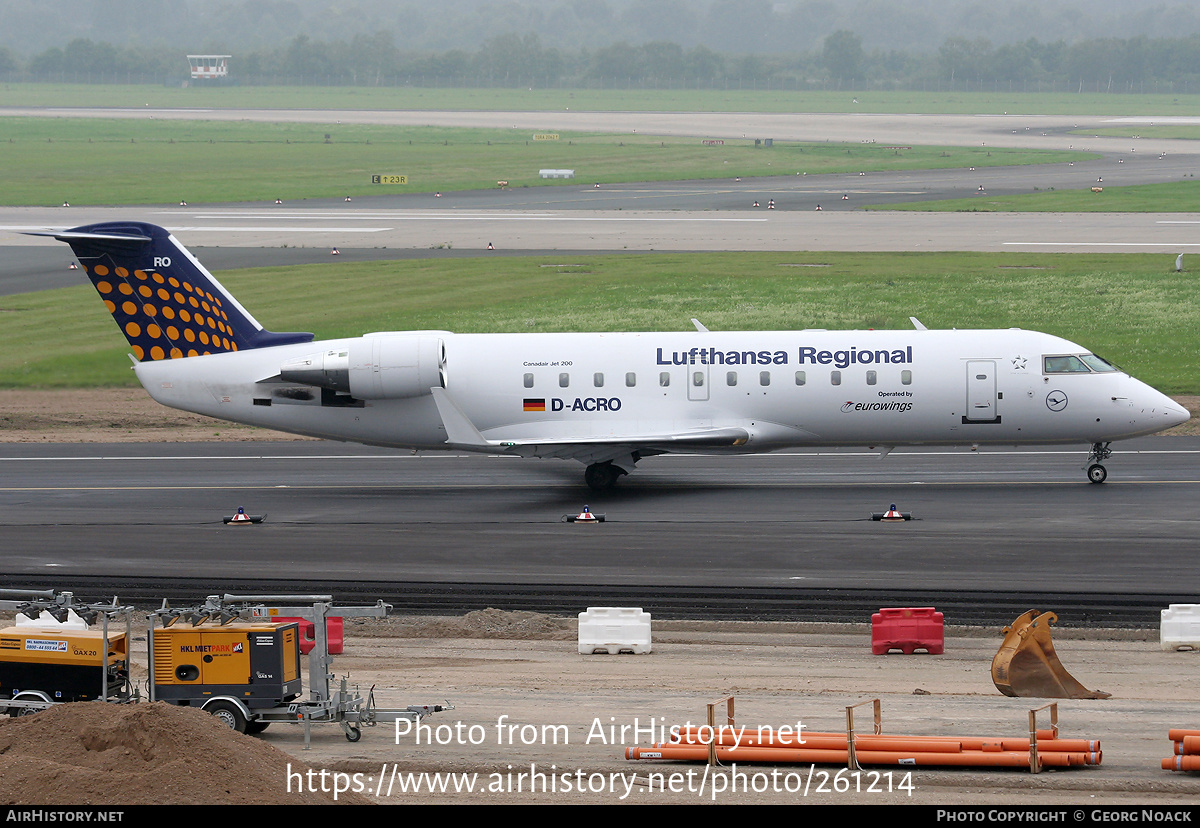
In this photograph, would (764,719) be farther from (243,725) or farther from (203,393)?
(203,393)

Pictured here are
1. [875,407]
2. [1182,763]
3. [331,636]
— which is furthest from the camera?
[875,407]

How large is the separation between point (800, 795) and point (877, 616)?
700 cm

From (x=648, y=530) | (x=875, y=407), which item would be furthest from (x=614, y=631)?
(x=875, y=407)

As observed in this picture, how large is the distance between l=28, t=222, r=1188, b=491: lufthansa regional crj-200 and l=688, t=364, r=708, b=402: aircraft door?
0.16 ft

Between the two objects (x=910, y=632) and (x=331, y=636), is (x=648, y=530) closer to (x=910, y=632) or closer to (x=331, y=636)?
(x=331, y=636)

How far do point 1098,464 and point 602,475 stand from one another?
11880 mm

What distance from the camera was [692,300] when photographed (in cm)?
5681

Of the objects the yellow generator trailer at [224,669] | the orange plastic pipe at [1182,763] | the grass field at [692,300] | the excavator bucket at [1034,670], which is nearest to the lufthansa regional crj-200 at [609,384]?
the grass field at [692,300]

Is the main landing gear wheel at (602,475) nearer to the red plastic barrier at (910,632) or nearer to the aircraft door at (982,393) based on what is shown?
the aircraft door at (982,393)

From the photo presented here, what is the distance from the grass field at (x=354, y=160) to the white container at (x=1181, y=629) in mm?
84626

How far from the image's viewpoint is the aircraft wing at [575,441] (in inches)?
1297

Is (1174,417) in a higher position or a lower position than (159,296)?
lower

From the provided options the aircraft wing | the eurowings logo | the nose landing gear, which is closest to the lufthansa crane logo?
the nose landing gear

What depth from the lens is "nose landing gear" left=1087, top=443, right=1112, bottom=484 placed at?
33.4 meters
